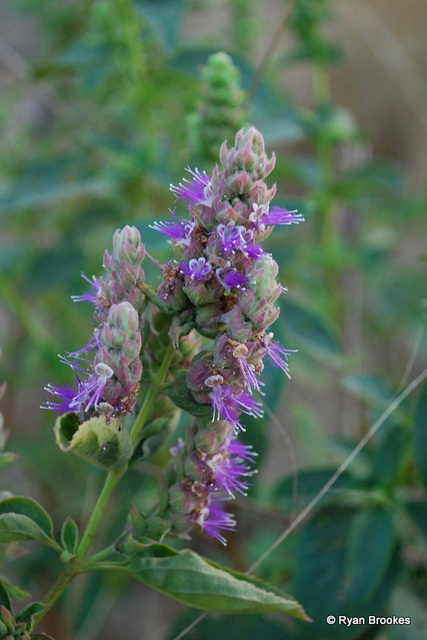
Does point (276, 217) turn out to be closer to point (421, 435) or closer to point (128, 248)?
point (128, 248)

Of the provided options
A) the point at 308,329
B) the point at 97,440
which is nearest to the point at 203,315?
the point at 97,440

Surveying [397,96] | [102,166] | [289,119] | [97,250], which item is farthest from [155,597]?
[397,96]

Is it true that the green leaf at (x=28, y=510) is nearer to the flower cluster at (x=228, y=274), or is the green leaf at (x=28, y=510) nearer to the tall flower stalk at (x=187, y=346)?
the tall flower stalk at (x=187, y=346)

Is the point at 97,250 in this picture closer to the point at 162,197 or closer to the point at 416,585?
the point at 162,197

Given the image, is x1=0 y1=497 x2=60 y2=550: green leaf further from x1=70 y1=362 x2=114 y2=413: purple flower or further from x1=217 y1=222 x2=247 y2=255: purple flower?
x1=217 y1=222 x2=247 y2=255: purple flower

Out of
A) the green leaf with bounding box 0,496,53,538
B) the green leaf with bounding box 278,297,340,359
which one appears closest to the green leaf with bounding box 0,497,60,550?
the green leaf with bounding box 0,496,53,538

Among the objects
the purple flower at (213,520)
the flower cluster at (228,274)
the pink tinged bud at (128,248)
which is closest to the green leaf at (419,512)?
the purple flower at (213,520)
